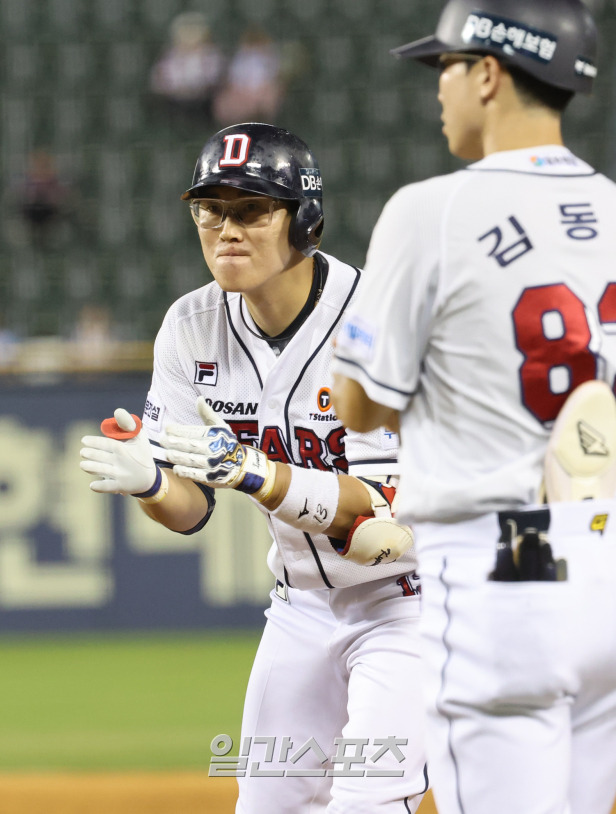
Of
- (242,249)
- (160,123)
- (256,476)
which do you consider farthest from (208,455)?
(160,123)

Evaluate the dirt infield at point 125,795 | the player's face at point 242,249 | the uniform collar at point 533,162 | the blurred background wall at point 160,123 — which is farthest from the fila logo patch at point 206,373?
the blurred background wall at point 160,123

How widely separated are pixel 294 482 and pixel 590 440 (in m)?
0.94

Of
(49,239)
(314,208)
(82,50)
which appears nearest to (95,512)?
(49,239)

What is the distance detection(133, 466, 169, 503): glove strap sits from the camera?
9.87ft

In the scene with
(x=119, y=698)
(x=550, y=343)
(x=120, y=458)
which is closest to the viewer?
(x=550, y=343)

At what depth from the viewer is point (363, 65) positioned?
1081 cm

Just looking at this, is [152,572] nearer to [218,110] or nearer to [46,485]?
[46,485]

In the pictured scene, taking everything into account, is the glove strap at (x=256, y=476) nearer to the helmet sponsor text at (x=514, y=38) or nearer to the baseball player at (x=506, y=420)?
the baseball player at (x=506, y=420)

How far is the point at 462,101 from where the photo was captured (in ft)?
7.29

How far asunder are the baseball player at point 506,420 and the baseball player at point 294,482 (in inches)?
30.2

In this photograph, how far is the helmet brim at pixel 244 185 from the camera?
300 centimetres

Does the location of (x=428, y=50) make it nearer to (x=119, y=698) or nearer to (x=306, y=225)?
(x=306, y=225)

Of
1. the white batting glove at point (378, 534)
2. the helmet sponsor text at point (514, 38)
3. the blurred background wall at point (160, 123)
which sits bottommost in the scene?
the white batting glove at point (378, 534)

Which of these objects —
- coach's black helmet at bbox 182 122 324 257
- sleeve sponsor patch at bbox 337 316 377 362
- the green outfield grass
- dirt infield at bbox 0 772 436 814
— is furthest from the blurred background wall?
sleeve sponsor patch at bbox 337 316 377 362
